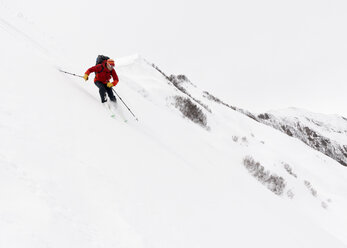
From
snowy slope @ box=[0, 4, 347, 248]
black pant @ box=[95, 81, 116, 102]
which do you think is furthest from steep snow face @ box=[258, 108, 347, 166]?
snowy slope @ box=[0, 4, 347, 248]

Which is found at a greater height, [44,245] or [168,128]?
[168,128]

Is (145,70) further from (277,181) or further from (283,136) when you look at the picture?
(277,181)

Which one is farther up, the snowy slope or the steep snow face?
the steep snow face

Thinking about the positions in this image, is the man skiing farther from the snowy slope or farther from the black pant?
the snowy slope

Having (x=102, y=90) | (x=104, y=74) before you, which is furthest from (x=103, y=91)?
(x=104, y=74)

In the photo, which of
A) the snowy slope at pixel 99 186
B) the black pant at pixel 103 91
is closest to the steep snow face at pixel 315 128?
the black pant at pixel 103 91

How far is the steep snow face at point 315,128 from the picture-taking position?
64938 millimetres

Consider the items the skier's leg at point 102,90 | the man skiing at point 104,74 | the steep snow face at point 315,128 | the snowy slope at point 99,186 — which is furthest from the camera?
the steep snow face at point 315,128

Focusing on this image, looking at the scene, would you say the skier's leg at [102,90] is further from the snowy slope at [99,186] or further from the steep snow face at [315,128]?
the steep snow face at [315,128]

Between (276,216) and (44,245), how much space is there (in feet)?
21.6

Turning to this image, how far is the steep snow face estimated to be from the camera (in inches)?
2557

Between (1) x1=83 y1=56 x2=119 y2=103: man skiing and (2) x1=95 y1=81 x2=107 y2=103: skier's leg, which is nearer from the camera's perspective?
(2) x1=95 y1=81 x2=107 y2=103: skier's leg

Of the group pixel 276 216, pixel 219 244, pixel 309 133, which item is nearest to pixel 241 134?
pixel 276 216

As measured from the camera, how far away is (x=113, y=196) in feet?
11.6
